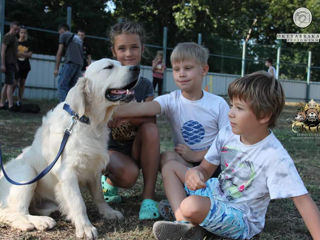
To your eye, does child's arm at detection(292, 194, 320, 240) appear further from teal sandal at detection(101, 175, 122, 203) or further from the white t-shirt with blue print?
teal sandal at detection(101, 175, 122, 203)

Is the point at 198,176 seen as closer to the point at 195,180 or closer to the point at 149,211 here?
the point at 195,180

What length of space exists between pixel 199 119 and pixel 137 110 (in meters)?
0.51

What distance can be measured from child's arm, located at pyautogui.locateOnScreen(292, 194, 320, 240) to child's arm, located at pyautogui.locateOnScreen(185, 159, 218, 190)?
22.2 inches

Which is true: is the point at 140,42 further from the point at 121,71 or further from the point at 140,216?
the point at 140,216

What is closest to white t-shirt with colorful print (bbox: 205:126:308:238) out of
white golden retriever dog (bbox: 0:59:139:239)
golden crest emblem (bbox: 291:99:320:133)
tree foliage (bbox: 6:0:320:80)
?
white golden retriever dog (bbox: 0:59:139:239)

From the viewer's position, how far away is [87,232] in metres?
2.46

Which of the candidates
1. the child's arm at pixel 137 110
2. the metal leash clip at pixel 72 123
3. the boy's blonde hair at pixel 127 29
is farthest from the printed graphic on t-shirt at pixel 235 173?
the boy's blonde hair at pixel 127 29

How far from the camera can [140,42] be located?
3527 millimetres

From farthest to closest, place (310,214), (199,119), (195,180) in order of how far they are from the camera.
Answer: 1. (199,119)
2. (195,180)
3. (310,214)

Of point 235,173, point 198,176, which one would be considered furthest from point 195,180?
point 235,173

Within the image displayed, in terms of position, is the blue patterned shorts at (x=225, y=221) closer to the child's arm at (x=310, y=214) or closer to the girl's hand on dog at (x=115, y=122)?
the child's arm at (x=310, y=214)

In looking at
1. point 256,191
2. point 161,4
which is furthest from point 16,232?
point 161,4

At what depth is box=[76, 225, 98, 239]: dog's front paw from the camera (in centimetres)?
245

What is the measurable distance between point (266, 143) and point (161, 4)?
2377 centimetres
